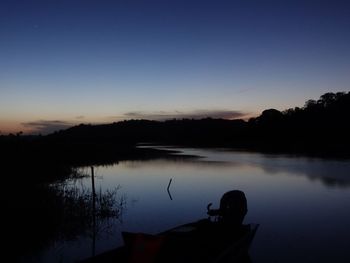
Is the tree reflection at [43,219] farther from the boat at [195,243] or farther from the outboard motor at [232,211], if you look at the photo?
the outboard motor at [232,211]

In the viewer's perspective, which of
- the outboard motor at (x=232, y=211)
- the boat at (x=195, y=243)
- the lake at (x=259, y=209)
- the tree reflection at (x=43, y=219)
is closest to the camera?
the boat at (x=195, y=243)

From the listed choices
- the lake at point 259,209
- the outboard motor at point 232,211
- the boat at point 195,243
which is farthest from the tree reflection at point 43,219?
the outboard motor at point 232,211

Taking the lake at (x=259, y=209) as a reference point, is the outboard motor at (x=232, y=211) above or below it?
above

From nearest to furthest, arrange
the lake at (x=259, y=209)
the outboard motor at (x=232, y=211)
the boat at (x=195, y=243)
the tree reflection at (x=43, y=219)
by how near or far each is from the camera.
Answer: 1. the boat at (x=195, y=243)
2. the tree reflection at (x=43, y=219)
3. the outboard motor at (x=232, y=211)
4. the lake at (x=259, y=209)

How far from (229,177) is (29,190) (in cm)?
3031

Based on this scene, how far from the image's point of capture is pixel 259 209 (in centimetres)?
2723

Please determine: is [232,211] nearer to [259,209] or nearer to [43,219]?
[43,219]

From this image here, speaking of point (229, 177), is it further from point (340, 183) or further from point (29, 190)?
point (29, 190)

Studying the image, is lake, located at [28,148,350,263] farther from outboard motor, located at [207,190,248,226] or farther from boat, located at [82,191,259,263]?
boat, located at [82,191,259,263]

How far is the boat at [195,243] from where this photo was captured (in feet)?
36.3

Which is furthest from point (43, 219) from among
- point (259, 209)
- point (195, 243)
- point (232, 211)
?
point (259, 209)

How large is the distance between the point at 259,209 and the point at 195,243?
1469cm

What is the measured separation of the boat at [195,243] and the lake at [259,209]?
1778mm

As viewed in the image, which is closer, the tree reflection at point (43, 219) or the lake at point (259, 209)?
the tree reflection at point (43, 219)
